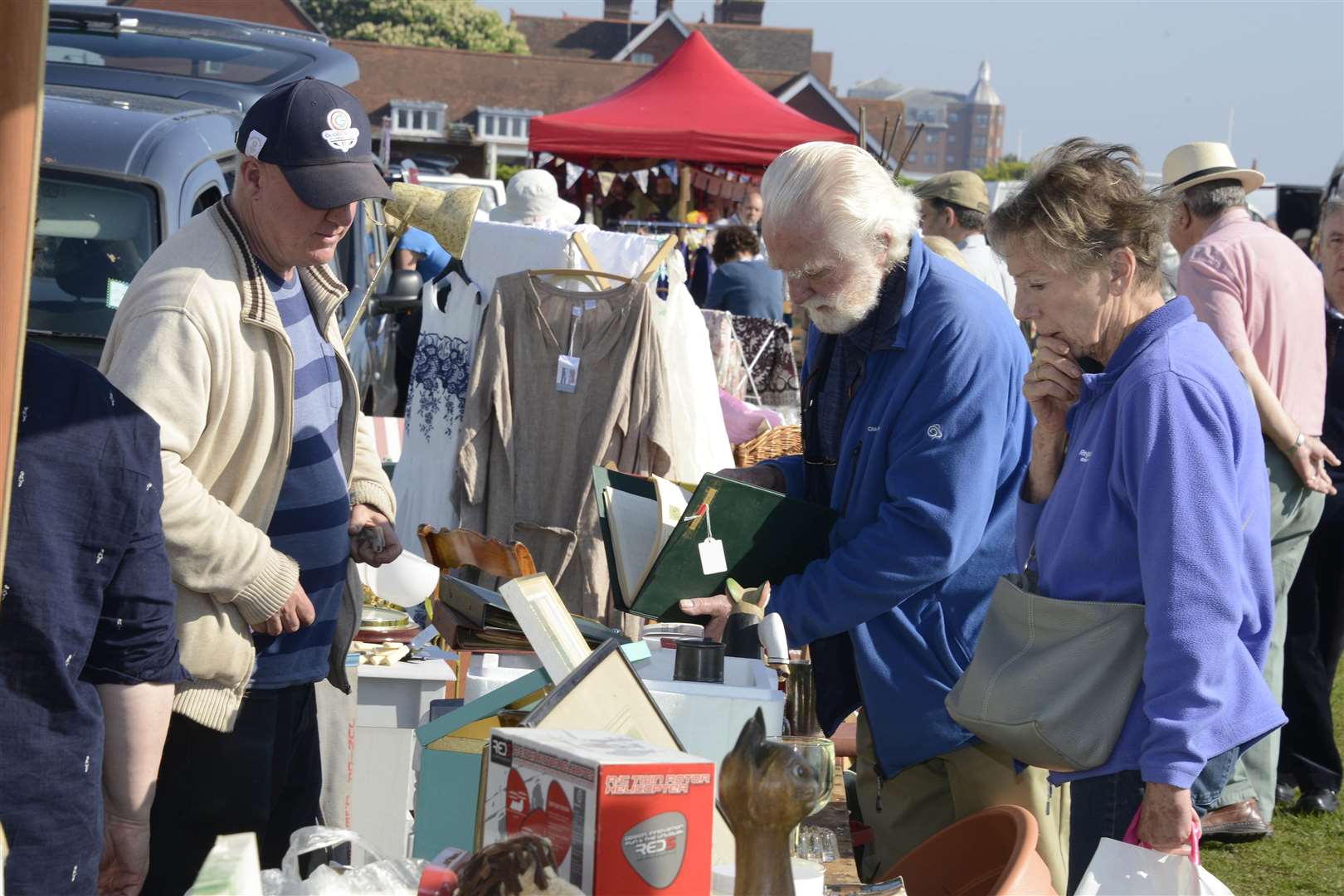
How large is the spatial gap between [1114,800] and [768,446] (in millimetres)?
3566

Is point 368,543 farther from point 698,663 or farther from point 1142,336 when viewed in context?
point 1142,336

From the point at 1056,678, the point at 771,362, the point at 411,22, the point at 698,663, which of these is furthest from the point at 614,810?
the point at 411,22

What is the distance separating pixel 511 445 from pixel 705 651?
280 centimetres

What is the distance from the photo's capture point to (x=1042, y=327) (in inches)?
84.7

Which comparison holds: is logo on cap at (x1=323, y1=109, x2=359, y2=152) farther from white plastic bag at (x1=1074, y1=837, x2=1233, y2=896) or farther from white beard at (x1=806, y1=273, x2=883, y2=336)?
white plastic bag at (x1=1074, y1=837, x2=1233, y2=896)

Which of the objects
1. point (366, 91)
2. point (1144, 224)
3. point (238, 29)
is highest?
point (366, 91)

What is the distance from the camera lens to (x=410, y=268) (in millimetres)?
9062

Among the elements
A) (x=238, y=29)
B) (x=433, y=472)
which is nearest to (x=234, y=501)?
(x=433, y=472)

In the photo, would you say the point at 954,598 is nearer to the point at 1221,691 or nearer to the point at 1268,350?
the point at 1221,691

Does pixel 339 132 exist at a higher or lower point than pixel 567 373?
higher

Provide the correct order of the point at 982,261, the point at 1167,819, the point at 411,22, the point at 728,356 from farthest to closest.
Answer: the point at 411,22 < the point at 728,356 < the point at 982,261 < the point at 1167,819

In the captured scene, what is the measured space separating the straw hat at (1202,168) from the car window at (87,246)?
→ 317cm

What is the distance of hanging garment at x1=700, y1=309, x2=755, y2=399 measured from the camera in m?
7.41

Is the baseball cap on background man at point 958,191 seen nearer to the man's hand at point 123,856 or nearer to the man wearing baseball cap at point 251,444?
the man wearing baseball cap at point 251,444
